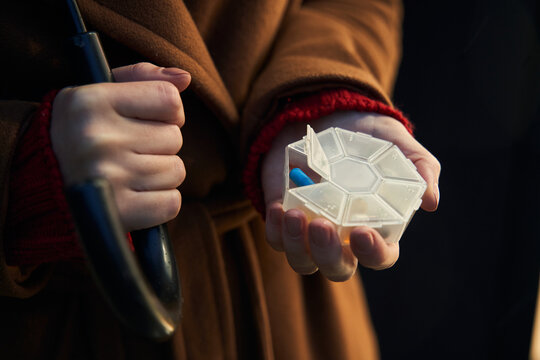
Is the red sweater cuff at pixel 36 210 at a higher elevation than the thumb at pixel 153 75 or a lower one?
lower

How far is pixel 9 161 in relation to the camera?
0.34 m

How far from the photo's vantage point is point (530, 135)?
80 cm

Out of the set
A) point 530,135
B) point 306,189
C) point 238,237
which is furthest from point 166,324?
point 530,135

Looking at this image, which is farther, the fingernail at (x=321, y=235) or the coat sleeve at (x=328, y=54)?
the coat sleeve at (x=328, y=54)

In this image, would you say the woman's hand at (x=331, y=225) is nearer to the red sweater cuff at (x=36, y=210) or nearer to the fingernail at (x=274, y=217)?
the fingernail at (x=274, y=217)

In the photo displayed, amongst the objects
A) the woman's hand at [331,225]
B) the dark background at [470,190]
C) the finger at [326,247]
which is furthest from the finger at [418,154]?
the dark background at [470,190]

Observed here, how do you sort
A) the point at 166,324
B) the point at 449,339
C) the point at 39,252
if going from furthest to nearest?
the point at 449,339 < the point at 39,252 < the point at 166,324

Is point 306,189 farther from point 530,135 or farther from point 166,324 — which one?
point 530,135

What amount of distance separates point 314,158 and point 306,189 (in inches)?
1.5

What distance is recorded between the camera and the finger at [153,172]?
12.6 inches

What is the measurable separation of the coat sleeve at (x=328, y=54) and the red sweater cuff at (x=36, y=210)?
227 millimetres

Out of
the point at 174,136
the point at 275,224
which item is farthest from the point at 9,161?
the point at 275,224

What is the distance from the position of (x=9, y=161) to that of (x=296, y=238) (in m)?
0.27

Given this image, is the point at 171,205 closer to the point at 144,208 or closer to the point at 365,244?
the point at 144,208
